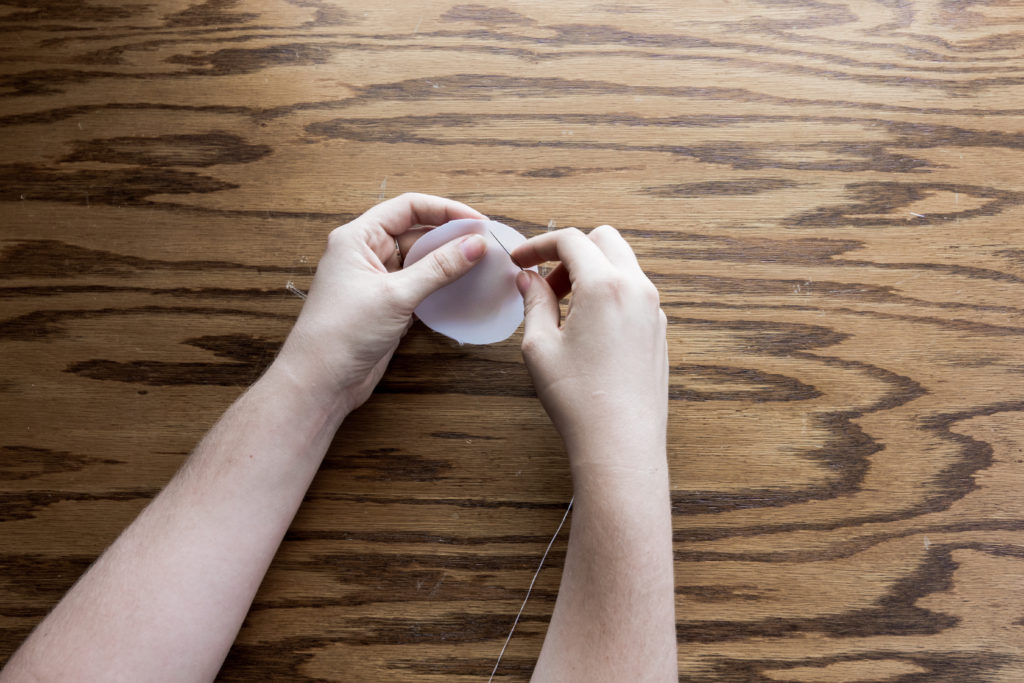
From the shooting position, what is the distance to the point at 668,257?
28.4 inches

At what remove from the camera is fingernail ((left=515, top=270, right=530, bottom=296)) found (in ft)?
2.18

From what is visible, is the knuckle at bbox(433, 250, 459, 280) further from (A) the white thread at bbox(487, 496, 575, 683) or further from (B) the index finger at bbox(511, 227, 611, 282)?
(A) the white thread at bbox(487, 496, 575, 683)

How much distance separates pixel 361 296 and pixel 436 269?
0.08m

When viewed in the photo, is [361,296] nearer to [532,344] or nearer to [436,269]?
[436,269]

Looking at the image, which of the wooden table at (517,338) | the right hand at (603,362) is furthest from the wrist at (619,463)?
the wooden table at (517,338)

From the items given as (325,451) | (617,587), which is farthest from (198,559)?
(617,587)

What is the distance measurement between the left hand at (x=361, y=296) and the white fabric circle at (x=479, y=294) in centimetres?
3

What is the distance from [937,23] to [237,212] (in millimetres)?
846

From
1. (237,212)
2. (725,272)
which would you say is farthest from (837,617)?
(237,212)

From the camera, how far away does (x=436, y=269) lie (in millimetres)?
642

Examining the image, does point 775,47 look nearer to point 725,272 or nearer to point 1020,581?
point 725,272

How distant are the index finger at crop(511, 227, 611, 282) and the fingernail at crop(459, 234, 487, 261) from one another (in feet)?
0.13

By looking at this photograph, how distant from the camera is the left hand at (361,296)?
25.3 inches

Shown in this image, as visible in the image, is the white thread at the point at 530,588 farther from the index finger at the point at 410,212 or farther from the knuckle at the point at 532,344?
the index finger at the point at 410,212
